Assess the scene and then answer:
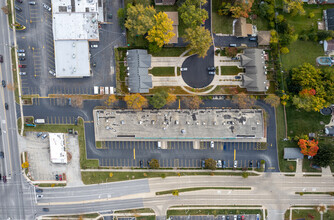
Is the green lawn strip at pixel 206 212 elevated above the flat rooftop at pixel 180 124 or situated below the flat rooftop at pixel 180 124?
below

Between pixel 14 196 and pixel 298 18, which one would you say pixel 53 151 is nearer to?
pixel 14 196

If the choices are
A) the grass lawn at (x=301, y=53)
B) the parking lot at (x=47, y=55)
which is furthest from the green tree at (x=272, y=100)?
the parking lot at (x=47, y=55)

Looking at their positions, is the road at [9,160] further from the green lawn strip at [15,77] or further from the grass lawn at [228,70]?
the grass lawn at [228,70]

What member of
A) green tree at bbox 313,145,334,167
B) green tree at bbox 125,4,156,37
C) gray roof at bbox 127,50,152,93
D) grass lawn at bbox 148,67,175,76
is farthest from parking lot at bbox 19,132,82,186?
green tree at bbox 313,145,334,167

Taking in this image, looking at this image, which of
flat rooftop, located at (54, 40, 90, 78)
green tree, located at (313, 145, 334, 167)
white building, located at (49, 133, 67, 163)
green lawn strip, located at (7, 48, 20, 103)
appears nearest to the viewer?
green tree, located at (313, 145, 334, 167)

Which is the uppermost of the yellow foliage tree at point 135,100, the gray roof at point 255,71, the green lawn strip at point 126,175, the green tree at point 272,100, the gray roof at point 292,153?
the gray roof at point 255,71

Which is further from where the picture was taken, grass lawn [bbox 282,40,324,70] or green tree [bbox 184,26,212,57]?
grass lawn [bbox 282,40,324,70]

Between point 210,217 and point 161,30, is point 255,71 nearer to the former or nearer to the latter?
point 161,30

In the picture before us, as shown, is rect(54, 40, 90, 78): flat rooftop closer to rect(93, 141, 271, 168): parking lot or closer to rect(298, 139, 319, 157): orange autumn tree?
rect(93, 141, 271, 168): parking lot
